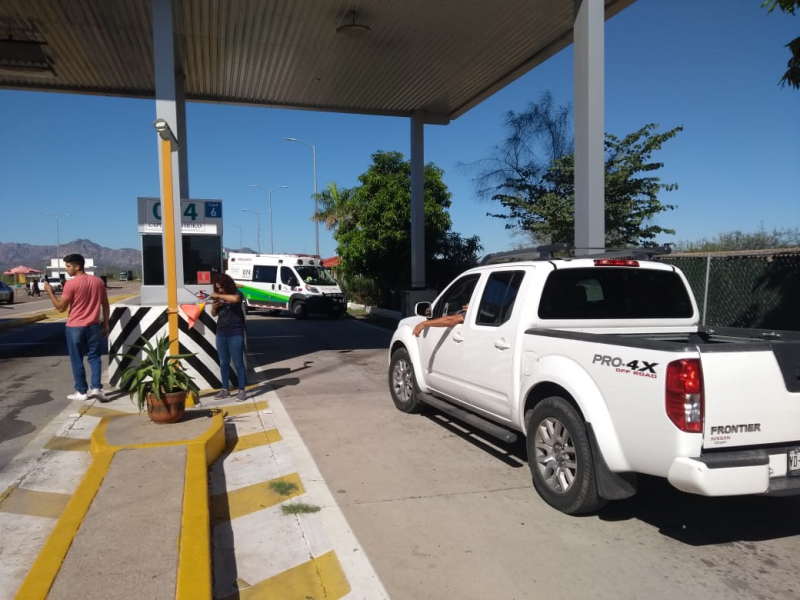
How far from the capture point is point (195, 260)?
11.6m

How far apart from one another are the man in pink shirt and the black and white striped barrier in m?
0.66

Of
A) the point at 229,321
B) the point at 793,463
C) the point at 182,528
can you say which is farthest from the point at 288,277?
the point at 793,463

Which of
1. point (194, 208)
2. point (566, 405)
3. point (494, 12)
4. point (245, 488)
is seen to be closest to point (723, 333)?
point (566, 405)

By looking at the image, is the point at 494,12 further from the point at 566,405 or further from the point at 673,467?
the point at 673,467

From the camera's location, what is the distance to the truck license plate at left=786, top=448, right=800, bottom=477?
3.68m

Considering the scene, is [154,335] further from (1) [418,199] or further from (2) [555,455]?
(1) [418,199]

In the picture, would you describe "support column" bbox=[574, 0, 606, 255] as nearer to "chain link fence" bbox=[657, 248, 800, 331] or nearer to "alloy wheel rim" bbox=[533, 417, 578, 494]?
"chain link fence" bbox=[657, 248, 800, 331]

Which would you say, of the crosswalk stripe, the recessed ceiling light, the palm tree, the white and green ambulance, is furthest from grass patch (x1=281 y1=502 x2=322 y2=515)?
the palm tree

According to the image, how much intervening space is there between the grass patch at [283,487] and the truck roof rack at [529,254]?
3.08 m

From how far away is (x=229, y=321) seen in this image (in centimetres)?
805

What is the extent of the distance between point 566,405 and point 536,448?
1.84 ft

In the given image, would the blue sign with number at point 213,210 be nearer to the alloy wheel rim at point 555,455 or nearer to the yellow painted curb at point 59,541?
the yellow painted curb at point 59,541

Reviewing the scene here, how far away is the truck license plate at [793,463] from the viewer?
3.68 m

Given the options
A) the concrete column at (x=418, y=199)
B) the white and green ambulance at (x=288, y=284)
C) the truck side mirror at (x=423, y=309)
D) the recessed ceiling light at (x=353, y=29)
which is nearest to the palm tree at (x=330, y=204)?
the white and green ambulance at (x=288, y=284)
